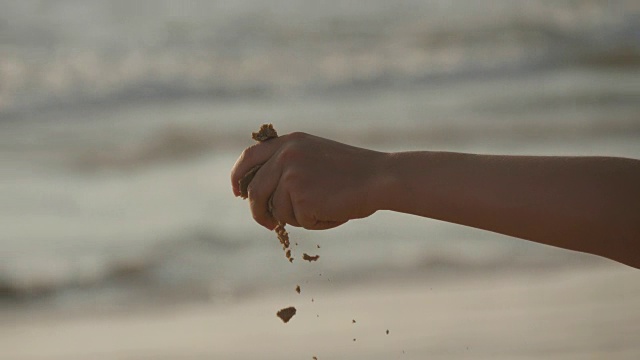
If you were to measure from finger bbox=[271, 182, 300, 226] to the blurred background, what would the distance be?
314 centimetres

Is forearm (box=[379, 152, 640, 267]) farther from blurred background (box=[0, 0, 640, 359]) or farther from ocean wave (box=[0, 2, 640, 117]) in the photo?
ocean wave (box=[0, 2, 640, 117])

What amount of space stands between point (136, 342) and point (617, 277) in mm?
2454

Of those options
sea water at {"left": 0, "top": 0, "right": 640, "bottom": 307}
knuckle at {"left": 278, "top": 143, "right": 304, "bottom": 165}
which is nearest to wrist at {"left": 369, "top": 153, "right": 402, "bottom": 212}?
knuckle at {"left": 278, "top": 143, "right": 304, "bottom": 165}

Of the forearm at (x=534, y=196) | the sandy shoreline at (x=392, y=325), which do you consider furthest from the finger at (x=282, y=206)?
the sandy shoreline at (x=392, y=325)

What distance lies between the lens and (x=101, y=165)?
10320 millimetres

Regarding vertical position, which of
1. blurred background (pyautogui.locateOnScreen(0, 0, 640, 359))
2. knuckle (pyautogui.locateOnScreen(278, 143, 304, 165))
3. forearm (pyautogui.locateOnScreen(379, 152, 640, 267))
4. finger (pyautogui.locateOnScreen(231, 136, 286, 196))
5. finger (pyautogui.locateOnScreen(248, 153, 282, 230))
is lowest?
forearm (pyautogui.locateOnScreen(379, 152, 640, 267))

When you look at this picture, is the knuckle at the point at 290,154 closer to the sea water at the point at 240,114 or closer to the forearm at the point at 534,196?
the forearm at the point at 534,196

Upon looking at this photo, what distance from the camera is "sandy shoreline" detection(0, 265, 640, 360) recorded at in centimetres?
552

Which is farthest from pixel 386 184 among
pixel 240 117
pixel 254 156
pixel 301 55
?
pixel 301 55

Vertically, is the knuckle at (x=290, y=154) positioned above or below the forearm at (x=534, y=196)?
above

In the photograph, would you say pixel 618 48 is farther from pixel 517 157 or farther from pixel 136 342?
pixel 517 157

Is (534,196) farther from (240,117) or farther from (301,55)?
(301,55)

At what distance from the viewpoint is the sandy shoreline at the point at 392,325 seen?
5.52 metres

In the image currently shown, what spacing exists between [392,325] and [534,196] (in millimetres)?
3448
